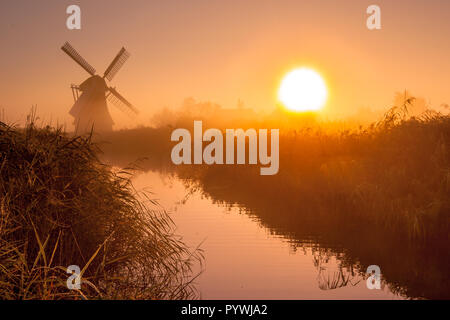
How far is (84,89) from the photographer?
4394cm

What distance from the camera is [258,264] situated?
309 inches

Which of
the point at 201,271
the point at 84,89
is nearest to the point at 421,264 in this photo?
the point at 201,271

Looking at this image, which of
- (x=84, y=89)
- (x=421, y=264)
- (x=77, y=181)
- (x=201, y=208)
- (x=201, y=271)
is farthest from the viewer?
(x=84, y=89)

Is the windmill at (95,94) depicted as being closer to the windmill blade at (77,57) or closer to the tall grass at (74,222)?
the windmill blade at (77,57)

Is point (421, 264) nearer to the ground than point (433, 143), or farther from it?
nearer to the ground

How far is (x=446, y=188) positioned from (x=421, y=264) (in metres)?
2.87

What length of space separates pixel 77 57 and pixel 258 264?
38.8m

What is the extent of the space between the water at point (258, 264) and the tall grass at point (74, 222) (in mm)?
616

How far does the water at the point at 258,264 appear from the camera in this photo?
6.59m

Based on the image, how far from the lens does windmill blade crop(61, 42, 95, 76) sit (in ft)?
132

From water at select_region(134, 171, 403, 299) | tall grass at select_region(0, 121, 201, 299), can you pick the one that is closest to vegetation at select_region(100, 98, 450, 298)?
water at select_region(134, 171, 403, 299)

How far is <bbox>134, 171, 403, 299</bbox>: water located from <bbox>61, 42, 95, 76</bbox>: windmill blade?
33.1 metres

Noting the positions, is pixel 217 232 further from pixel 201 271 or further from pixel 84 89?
pixel 84 89

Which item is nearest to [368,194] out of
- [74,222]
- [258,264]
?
[258,264]
